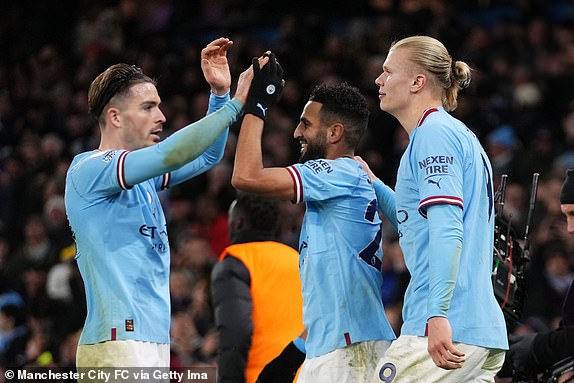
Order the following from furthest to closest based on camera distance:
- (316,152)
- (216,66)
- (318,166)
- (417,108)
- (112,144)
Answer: (216,66) < (316,152) < (112,144) < (318,166) < (417,108)

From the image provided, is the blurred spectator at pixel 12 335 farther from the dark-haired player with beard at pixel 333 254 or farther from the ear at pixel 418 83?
the ear at pixel 418 83

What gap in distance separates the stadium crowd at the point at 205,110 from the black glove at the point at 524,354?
307 centimetres

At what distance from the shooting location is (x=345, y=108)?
5.18 metres

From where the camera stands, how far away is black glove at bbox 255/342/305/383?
18.4ft

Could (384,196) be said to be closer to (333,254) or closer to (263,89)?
(333,254)

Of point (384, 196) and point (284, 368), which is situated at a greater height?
point (384, 196)

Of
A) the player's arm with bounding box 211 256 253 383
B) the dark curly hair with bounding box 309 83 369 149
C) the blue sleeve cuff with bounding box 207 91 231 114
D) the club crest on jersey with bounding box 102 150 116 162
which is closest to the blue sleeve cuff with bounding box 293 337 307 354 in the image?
the player's arm with bounding box 211 256 253 383

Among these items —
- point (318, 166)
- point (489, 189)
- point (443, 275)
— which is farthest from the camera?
point (318, 166)

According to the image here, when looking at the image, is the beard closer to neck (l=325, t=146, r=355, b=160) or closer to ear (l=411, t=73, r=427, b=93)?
neck (l=325, t=146, r=355, b=160)

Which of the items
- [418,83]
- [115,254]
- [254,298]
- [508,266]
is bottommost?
[254,298]

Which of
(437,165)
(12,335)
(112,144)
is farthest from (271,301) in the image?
(12,335)

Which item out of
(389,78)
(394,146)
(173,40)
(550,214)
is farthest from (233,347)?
(173,40)

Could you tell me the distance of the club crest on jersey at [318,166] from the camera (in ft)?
16.0

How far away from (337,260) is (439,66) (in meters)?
0.95
